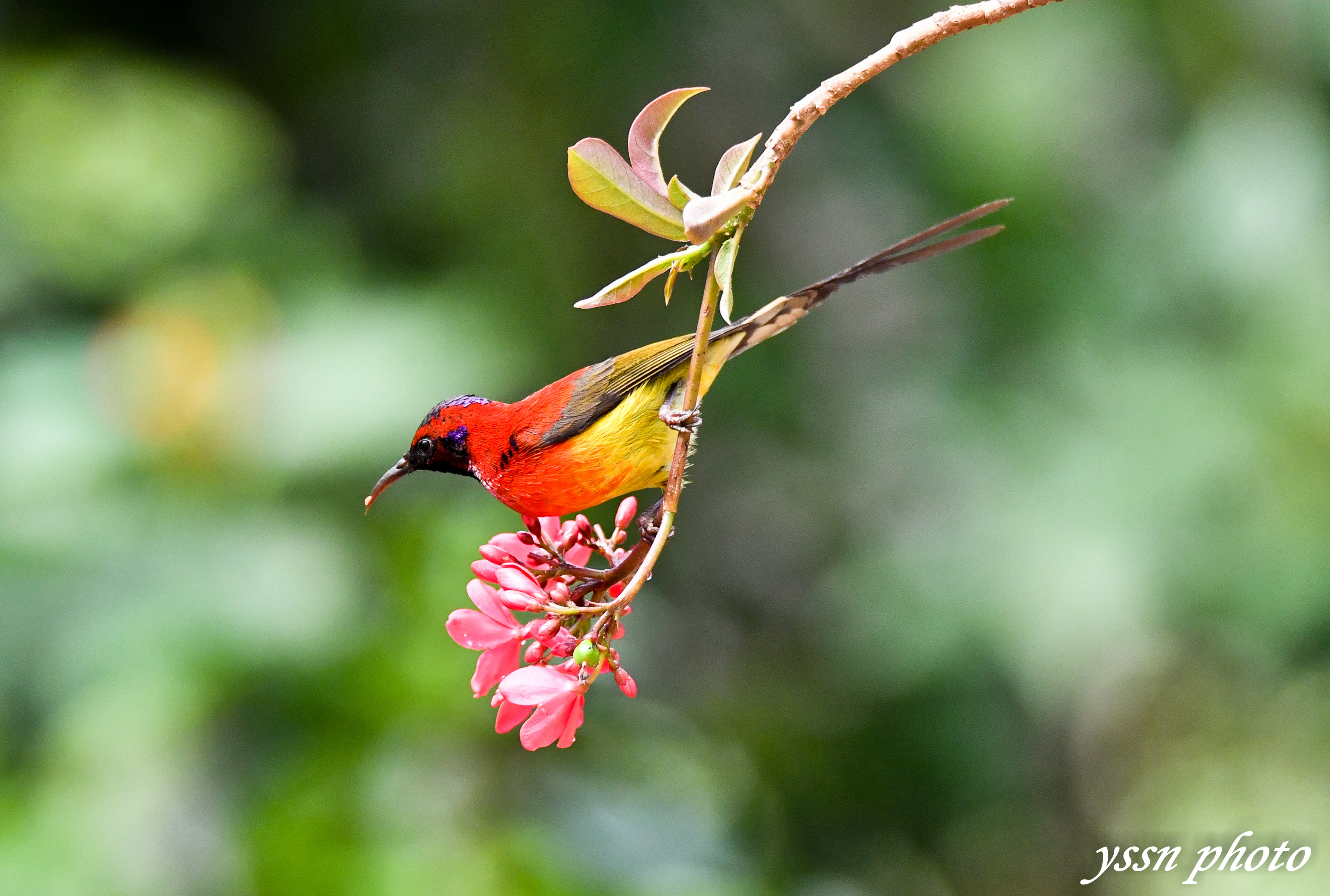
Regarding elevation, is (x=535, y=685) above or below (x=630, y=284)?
below

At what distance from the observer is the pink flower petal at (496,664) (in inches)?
55.7

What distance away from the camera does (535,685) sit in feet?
4.10

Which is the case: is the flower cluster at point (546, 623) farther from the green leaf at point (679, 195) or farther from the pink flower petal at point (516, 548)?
the green leaf at point (679, 195)

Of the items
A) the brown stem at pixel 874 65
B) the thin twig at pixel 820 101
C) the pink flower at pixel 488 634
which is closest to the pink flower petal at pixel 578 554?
the pink flower at pixel 488 634

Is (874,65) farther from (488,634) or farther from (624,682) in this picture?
(488,634)

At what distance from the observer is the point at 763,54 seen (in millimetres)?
5629

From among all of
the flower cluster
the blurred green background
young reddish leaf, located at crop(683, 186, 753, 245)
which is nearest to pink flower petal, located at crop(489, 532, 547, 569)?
the flower cluster

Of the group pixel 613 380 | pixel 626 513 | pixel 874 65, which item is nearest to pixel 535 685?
pixel 626 513

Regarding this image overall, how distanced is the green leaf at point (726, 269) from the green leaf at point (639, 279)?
0.13 ft

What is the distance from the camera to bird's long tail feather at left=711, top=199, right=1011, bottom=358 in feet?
4.22

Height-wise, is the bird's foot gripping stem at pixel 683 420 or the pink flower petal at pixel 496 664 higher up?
the bird's foot gripping stem at pixel 683 420

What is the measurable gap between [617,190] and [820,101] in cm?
21

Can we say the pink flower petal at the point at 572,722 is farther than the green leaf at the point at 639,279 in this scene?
Yes

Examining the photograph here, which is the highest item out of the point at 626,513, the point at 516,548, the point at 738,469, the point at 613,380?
the point at 738,469
